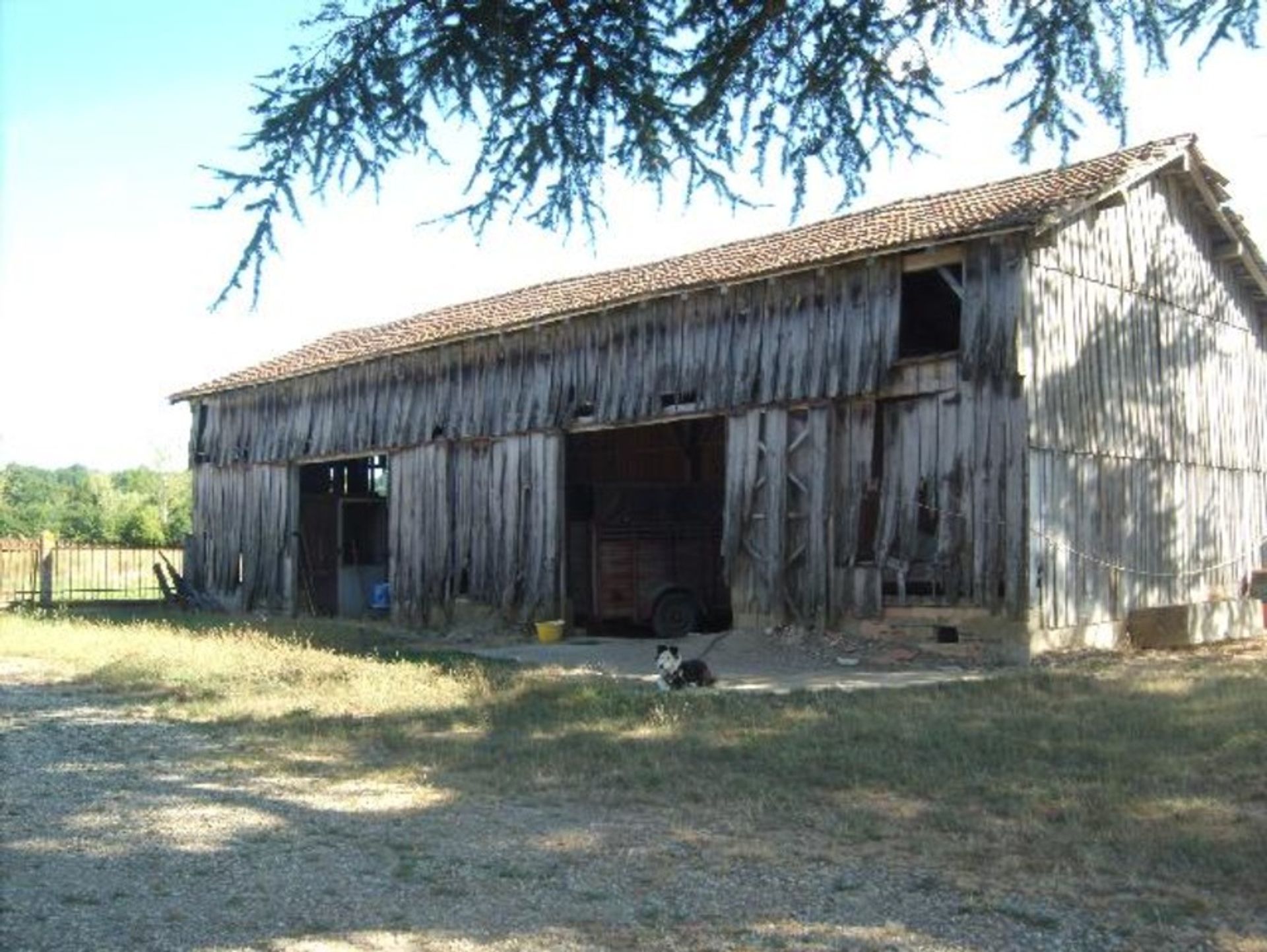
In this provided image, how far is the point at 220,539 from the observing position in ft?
96.0

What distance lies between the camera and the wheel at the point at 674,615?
21594 mm

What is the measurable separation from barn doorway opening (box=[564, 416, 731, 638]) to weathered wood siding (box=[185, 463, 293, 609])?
7785 mm

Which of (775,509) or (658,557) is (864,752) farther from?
(658,557)

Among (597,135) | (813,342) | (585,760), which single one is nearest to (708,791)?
(585,760)

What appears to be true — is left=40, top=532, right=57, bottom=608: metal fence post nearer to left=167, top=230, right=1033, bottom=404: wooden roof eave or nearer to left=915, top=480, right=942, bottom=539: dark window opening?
left=167, top=230, right=1033, bottom=404: wooden roof eave

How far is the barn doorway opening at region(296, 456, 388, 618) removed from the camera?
89.8 ft

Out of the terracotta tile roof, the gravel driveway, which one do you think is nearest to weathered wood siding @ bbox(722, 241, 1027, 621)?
the terracotta tile roof

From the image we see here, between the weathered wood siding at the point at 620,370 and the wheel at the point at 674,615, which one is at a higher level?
the weathered wood siding at the point at 620,370

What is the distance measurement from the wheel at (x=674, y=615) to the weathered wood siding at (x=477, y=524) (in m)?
1.94

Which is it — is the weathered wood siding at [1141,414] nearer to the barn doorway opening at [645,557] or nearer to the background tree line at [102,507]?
the barn doorway opening at [645,557]

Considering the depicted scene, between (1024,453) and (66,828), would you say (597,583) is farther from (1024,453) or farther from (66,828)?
(66,828)

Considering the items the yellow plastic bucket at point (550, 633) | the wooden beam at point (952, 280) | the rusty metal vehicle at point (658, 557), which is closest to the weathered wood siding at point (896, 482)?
the wooden beam at point (952, 280)

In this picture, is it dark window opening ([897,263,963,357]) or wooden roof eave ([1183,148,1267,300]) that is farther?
wooden roof eave ([1183,148,1267,300])

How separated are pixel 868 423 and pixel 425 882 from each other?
37.6ft
